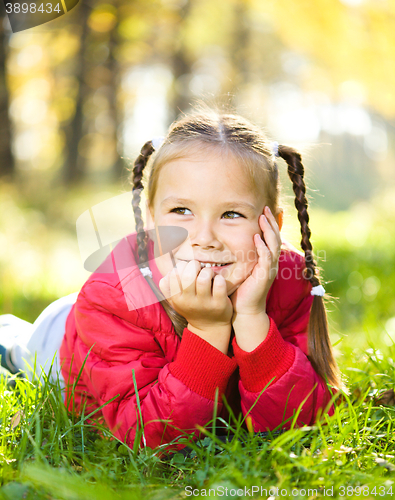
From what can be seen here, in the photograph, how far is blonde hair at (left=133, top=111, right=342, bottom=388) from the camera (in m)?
1.79

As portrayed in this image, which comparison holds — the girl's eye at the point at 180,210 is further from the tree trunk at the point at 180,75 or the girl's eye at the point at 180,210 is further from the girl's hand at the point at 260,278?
the tree trunk at the point at 180,75

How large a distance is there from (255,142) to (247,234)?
0.44 m

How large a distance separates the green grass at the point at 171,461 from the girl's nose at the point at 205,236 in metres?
0.66

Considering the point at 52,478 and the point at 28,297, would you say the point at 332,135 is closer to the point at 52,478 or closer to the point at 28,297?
the point at 28,297

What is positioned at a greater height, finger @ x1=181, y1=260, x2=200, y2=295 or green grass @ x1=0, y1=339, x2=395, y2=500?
finger @ x1=181, y1=260, x2=200, y2=295

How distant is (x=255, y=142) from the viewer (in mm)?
1871

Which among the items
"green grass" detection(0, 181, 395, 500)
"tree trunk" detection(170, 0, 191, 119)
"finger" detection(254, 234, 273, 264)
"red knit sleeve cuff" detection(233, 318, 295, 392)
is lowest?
"green grass" detection(0, 181, 395, 500)

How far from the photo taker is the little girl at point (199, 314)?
1611 millimetres

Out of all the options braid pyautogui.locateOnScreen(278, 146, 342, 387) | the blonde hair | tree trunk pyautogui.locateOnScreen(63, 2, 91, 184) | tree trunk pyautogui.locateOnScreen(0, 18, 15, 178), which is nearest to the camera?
the blonde hair

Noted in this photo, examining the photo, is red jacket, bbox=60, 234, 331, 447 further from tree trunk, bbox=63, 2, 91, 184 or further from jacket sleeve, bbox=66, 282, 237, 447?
tree trunk, bbox=63, 2, 91, 184

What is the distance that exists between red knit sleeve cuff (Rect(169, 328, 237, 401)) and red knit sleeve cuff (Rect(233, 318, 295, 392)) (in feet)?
0.17

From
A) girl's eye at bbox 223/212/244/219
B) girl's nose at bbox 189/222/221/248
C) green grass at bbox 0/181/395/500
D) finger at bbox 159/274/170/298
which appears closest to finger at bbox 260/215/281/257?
girl's eye at bbox 223/212/244/219

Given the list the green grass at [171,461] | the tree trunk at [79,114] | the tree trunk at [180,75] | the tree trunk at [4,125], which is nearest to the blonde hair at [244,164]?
the green grass at [171,461]

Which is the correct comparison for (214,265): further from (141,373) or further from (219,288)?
(141,373)
